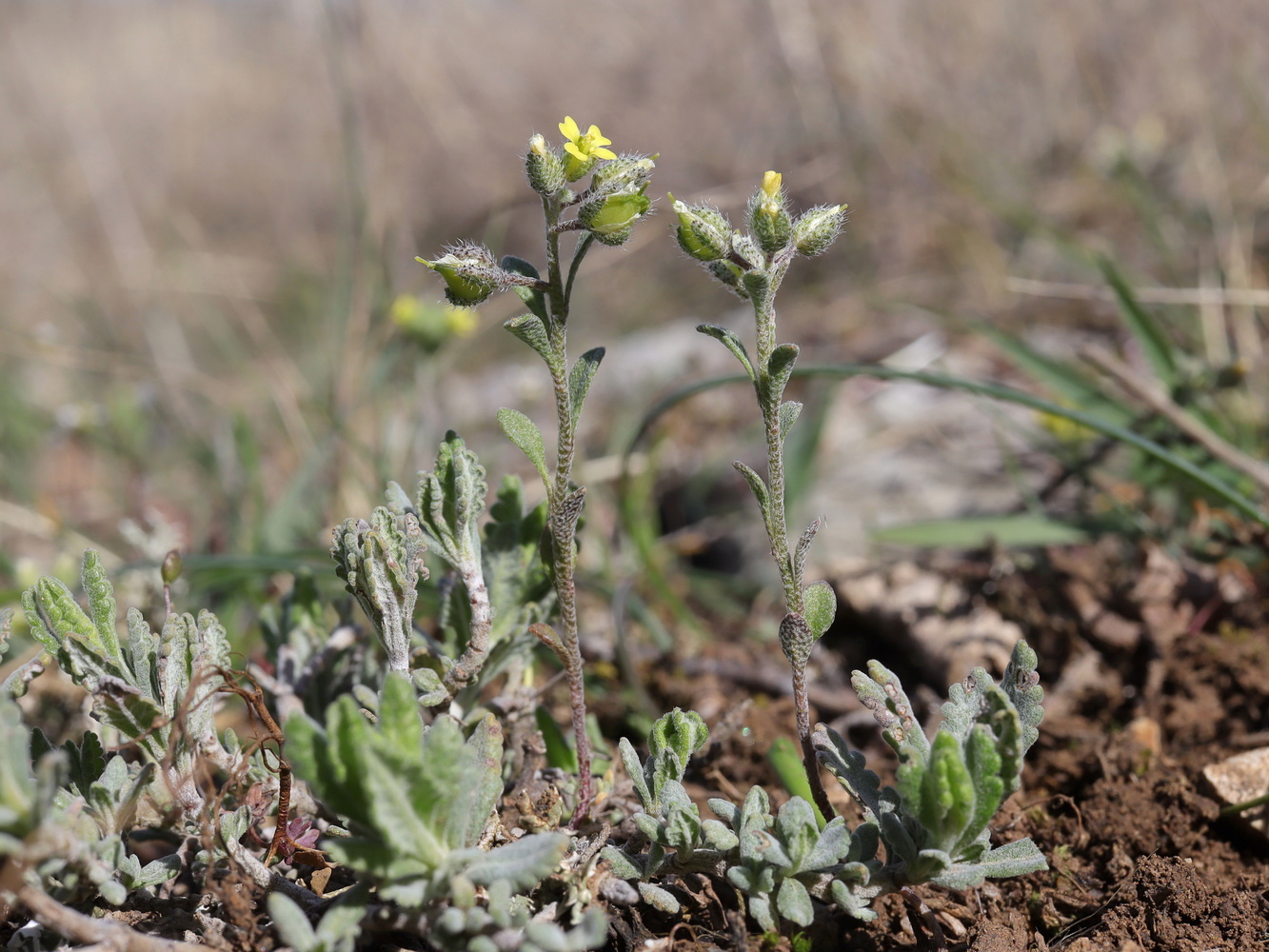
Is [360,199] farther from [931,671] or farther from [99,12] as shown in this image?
[99,12]

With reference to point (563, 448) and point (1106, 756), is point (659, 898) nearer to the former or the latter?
point (563, 448)

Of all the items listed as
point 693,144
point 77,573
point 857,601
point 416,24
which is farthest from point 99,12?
point 857,601

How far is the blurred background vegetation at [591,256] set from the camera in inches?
143

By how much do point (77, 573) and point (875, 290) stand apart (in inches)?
162

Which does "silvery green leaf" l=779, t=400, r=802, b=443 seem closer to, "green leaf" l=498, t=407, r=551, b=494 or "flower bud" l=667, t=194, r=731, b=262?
"flower bud" l=667, t=194, r=731, b=262

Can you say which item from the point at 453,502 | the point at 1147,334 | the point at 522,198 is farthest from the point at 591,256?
the point at 453,502

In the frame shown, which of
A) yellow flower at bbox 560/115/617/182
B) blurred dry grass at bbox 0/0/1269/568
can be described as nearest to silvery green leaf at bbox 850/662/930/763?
yellow flower at bbox 560/115/617/182

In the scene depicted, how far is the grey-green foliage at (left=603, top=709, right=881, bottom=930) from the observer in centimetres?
128

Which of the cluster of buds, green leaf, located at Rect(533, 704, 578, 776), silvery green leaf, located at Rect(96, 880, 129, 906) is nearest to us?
silvery green leaf, located at Rect(96, 880, 129, 906)

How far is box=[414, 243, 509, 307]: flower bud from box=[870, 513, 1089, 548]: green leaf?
1.77 metres

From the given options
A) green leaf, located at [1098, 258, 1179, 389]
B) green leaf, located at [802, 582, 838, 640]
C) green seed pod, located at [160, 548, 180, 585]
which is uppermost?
green leaf, located at [1098, 258, 1179, 389]

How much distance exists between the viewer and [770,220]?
1300 millimetres

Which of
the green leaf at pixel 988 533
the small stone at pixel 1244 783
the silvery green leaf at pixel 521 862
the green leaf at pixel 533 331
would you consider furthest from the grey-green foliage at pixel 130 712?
the green leaf at pixel 988 533

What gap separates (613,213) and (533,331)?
19 cm
